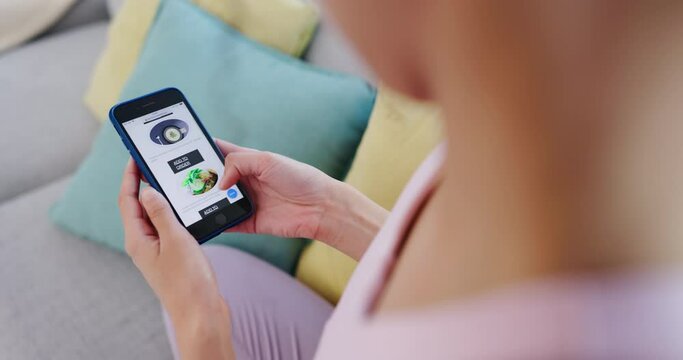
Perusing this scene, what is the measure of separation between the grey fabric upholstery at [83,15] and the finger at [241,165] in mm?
967

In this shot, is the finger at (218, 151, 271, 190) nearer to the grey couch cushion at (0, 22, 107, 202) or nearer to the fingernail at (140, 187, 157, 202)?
the fingernail at (140, 187, 157, 202)

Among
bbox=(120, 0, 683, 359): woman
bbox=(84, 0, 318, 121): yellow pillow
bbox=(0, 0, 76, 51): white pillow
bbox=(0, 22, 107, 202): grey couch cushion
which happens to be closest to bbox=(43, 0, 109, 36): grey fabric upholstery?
bbox=(0, 0, 76, 51): white pillow

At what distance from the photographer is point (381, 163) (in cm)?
62

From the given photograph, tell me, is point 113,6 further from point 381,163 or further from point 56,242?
point 381,163

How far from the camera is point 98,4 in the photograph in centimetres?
138

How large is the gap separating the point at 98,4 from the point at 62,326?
0.77m

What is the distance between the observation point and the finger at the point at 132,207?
0.57 metres

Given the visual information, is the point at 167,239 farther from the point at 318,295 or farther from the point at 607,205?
the point at 607,205

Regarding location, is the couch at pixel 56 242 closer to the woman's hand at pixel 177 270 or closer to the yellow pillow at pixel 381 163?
the yellow pillow at pixel 381 163

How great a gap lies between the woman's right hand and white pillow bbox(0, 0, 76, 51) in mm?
942

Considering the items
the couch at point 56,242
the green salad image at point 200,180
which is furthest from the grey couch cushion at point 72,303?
the green salad image at point 200,180

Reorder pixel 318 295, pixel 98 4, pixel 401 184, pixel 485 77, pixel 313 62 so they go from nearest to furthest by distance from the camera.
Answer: pixel 485 77 → pixel 401 184 → pixel 318 295 → pixel 313 62 → pixel 98 4

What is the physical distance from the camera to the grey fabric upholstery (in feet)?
4.49

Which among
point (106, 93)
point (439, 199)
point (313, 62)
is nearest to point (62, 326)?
point (106, 93)
